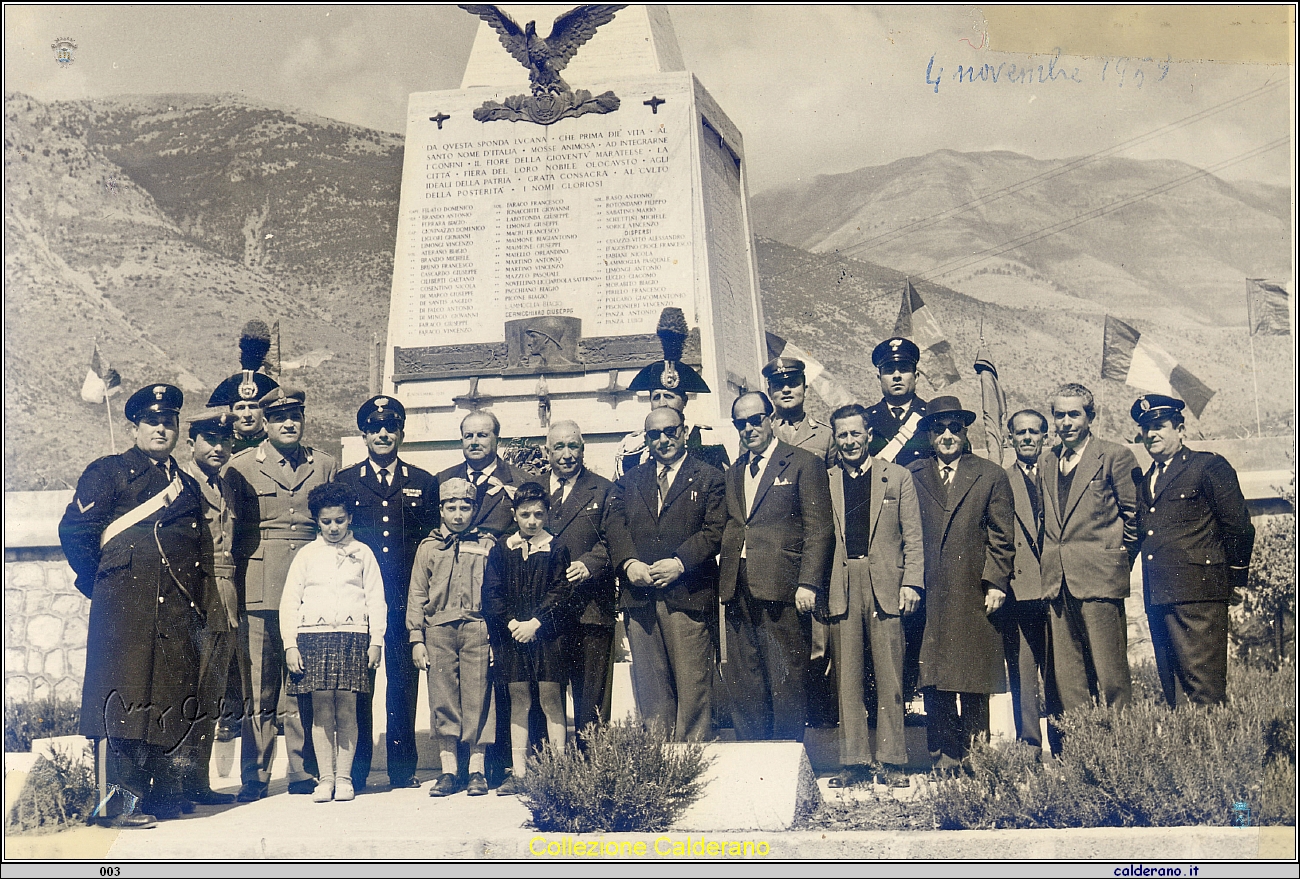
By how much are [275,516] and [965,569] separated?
3455 millimetres

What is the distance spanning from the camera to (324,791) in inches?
223

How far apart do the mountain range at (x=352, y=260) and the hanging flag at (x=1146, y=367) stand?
13.4m

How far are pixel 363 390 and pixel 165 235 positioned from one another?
21.3 feet

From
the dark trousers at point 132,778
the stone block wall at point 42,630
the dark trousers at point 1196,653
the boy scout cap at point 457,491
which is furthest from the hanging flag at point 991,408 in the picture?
the stone block wall at point 42,630

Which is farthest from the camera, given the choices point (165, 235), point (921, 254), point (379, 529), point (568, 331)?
point (921, 254)

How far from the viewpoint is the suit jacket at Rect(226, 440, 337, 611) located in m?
6.28

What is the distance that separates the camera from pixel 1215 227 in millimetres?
30016

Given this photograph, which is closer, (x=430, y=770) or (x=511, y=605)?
(x=511, y=605)

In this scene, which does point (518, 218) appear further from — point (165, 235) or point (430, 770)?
point (165, 235)

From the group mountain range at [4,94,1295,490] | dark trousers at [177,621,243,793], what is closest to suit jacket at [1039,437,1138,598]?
dark trousers at [177,621,243,793]

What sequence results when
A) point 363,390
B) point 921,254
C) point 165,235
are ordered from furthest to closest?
1. point 921,254
2. point 165,235
3. point 363,390

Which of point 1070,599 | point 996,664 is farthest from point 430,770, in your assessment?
point 1070,599

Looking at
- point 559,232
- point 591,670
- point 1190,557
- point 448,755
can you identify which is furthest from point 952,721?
point 559,232

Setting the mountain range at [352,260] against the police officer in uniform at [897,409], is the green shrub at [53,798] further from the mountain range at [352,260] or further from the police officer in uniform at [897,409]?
the mountain range at [352,260]
